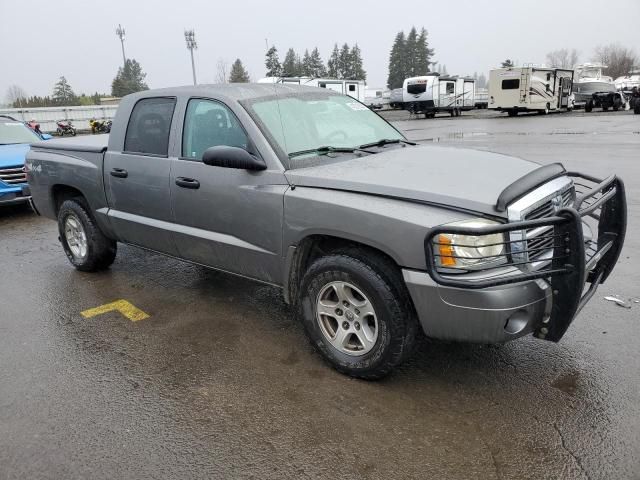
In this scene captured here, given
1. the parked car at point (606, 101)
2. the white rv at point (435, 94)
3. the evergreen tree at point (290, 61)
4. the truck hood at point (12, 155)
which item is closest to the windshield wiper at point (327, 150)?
the truck hood at point (12, 155)

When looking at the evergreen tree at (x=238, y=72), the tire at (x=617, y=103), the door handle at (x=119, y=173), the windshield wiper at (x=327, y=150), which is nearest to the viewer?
the windshield wiper at (x=327, y=150)

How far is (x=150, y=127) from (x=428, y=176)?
8.35 ft

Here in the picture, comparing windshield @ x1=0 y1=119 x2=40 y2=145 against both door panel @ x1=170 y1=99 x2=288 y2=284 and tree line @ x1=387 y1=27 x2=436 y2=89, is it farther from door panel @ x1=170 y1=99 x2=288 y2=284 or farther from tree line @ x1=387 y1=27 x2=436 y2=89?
tree line @ x1=387 y1=27 x2=436 y2=89

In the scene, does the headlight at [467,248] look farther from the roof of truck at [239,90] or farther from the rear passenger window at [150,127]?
the rear passenger window at [150,127]

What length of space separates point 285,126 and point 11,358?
256 centimetres

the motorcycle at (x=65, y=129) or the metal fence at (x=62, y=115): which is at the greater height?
the metal fence at (x=62, y=115)

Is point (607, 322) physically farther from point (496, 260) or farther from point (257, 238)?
point (257, 238)

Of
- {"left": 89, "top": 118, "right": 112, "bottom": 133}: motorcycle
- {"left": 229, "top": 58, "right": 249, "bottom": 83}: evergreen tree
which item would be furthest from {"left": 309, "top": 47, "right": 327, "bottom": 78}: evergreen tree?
{"left": 89, "top": 118, "right": 112, "bottom": 133}: motorcycle

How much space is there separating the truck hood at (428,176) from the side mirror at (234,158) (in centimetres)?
24

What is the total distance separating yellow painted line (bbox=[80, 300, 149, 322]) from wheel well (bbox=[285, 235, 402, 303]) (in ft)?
5.11

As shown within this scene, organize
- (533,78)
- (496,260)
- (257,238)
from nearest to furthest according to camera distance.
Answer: (496,260) → (257,238) → (533,78)

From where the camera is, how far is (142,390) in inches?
130

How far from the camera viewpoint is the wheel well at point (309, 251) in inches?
129

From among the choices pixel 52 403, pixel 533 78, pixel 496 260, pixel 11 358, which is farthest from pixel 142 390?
pixel 533 78
